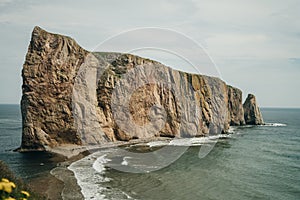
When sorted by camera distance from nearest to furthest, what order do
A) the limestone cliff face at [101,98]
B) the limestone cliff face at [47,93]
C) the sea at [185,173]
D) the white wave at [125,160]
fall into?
1. the sea at [185,173]
2. the white wave at [125,160]
3. the limestone cliff face at [47,93]
4. the limestone cliff face at [101,98]

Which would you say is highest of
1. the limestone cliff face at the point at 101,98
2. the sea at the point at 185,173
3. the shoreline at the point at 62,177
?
the limestone cliff face at the point at 101,98

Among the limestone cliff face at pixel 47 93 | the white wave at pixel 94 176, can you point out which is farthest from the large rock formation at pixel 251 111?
the limestone cliff face at pixel 47 93

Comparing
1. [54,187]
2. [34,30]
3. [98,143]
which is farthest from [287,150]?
[34,30]

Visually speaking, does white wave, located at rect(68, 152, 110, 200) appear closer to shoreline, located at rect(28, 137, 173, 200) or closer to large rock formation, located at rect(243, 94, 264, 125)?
shoreline, located at rect(28, 137, 173, 200)

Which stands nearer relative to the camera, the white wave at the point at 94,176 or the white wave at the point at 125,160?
the white wave at the point at 94,176

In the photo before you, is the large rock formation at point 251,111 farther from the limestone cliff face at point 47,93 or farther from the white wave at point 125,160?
the white wave at point 125,160

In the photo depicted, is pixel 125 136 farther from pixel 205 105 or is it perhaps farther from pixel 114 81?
pixel 205 105

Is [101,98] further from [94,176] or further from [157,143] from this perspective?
[94,176]
